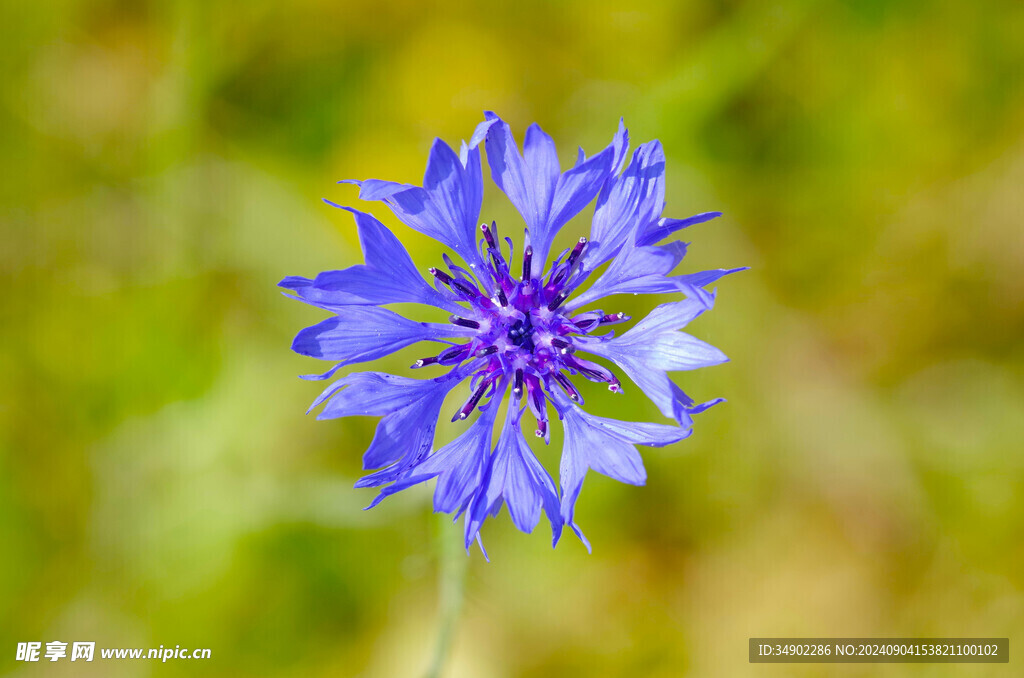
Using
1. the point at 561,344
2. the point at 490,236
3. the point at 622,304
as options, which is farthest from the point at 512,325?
the point at 622,304

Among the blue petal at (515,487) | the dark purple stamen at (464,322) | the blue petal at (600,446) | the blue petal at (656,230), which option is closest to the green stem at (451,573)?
the blue petal at (515,487)

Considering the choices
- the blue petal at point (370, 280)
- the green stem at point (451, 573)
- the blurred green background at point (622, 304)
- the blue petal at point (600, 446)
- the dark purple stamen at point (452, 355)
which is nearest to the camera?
the blue petal at point (370, 280)

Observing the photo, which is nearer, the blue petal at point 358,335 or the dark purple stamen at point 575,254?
the blue petal at point 358,335

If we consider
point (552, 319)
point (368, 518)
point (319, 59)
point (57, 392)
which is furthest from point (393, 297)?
point (57, 392)

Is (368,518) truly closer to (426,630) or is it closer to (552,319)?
(426,630)

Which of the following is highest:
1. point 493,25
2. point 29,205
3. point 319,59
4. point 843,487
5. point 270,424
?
point 493,25

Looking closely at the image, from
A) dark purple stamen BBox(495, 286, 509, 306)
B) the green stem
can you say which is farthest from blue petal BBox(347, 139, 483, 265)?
the green stem

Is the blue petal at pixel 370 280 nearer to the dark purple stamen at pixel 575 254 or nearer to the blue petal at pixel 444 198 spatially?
the blue petal at pixel 444 198
